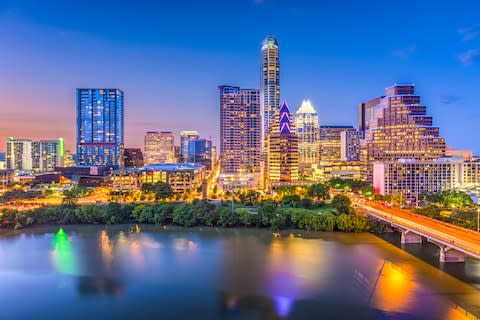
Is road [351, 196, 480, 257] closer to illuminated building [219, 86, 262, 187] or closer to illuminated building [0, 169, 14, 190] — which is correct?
illuminated building [219, 86, 262, 187]

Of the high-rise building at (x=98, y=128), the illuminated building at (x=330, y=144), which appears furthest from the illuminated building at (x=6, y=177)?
the illuminated building at (x=330, y=144)

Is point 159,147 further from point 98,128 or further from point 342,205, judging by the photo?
point 342,205

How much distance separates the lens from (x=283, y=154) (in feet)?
182

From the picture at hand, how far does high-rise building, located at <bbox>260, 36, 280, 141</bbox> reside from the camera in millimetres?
94625

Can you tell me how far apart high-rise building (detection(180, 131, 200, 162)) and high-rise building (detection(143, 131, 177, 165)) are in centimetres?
717

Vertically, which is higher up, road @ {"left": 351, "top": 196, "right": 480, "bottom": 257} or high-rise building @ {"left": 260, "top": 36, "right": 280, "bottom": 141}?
high-rise building @ {"left": 260, "top": 36, "right": 280, "bottom": 141}

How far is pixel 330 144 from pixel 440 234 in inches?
3525

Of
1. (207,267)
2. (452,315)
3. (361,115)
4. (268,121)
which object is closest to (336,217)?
(207,267)

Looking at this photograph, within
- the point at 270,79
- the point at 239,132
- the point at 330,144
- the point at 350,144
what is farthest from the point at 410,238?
the point at 330,144

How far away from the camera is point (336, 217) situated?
28.2 meters

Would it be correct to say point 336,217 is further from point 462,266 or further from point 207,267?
point 207,267

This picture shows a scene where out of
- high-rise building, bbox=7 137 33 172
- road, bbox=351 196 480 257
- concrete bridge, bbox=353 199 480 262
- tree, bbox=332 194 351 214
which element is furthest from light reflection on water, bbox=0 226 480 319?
high-rise building, bbox=7 137 33 172

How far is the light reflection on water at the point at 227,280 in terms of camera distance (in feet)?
46.1

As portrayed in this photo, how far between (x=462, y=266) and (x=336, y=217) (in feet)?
33.8
